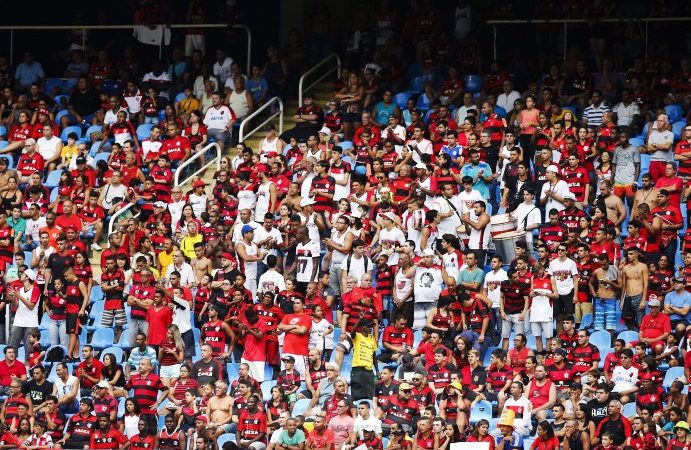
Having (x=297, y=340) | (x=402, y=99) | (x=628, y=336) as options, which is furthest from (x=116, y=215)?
(x=628, y=336)

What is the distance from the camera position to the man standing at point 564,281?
20.7 meters

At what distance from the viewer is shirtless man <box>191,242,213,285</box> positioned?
2231cm

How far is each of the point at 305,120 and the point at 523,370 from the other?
6.90 metres

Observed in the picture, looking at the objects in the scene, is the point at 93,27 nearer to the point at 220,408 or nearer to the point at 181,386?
the point at 181,386

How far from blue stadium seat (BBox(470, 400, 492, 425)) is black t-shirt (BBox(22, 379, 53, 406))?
212 inches

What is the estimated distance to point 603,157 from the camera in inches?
871

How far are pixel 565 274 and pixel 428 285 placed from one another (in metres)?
1.69

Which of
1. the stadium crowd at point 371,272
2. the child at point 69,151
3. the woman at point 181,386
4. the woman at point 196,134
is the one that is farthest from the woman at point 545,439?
the child at point 69,151

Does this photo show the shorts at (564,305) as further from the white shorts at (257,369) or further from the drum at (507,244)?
the white shorts at (257,369)

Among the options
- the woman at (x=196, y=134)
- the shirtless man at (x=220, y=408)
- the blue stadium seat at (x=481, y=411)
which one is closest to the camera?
the blue stadium seat at (x=481, y=411)

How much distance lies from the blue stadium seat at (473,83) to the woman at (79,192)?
586cm

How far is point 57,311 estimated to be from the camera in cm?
2208

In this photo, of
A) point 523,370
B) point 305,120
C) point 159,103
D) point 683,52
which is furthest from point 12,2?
point 523,370

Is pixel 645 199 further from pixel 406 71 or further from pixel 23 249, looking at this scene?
pixel 23 249
